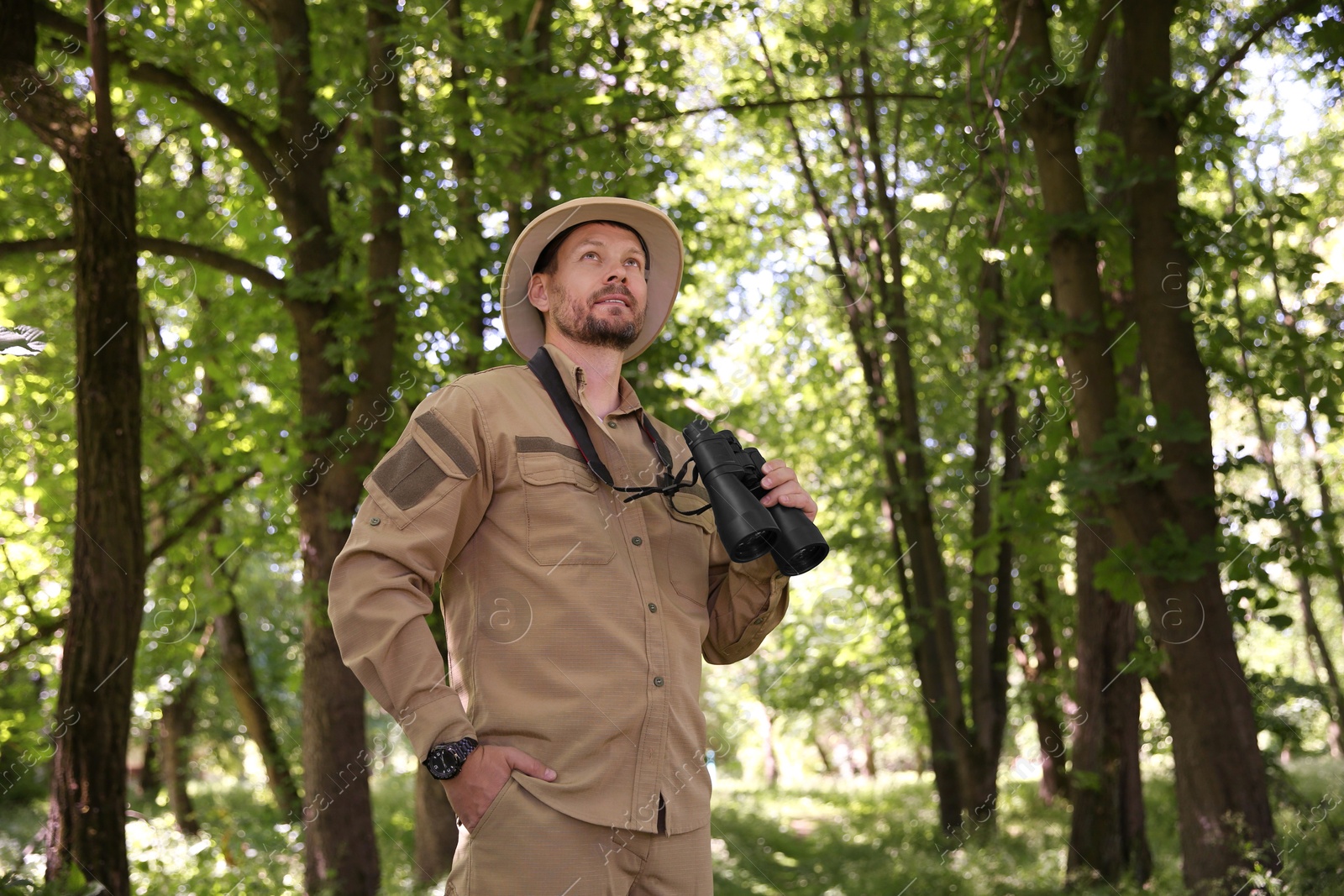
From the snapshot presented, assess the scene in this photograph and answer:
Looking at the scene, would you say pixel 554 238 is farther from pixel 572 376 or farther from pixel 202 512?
pixel 202 512

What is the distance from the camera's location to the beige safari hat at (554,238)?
315 cm

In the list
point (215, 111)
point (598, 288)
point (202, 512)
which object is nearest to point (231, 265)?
point (215, 111)

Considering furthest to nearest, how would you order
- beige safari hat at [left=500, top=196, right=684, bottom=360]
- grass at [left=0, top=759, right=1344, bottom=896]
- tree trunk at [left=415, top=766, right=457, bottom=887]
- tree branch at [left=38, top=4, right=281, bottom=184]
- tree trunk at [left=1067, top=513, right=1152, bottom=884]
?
1. tree trunk at [left=1067, top=513, right=1152, bottom=884]
2. tree trunk at [left=415, top=766, right=457, bottom=887]
3. tree branch at [left=38, top=4, right=281, bottom=184]
4. grass at [left=0, top=759, right=1344, bottom=896]
5. beige safari hat at [left=500, top=196, right=684, bottom=360]

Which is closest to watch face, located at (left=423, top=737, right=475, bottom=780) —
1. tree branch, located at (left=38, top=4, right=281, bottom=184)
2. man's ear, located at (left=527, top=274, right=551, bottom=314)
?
man's ear, located at (left=527, top=274, right=551, bottom=314)

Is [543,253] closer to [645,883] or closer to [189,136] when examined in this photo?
[645,883]

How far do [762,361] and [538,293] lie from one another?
1227 centimetres

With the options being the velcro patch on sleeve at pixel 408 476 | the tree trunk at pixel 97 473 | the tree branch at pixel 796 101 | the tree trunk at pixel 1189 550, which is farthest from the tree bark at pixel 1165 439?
the tree trunk at pixel 97 473

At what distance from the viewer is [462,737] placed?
238cm

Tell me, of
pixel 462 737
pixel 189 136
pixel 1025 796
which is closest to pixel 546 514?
pixel 462 737

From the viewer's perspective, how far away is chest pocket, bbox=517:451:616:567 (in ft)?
8.68

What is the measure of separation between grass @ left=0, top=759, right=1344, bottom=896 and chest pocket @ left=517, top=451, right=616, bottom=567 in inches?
92.5

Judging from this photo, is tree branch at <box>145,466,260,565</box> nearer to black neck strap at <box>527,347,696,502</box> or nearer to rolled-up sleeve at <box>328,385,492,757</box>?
black neck strap at <box>527,347,696,502</box>

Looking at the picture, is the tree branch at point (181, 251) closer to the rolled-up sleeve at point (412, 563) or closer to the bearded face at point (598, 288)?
the bearded face at point (598, 288)

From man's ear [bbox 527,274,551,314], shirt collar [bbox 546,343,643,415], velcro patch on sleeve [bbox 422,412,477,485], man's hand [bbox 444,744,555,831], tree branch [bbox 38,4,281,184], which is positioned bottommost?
man's hand [bbox 444,744,555,831]
